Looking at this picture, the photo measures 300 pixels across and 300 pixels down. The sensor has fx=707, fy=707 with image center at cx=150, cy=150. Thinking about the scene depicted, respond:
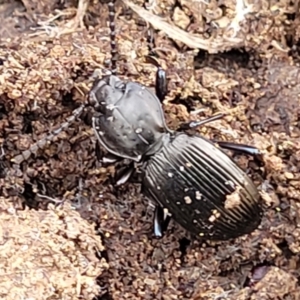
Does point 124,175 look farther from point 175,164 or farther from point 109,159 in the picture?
point 175,164

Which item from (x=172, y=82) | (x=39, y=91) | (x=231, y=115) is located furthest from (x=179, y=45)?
(x=39, y=91)

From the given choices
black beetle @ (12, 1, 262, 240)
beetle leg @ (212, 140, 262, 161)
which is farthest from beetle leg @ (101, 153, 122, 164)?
beetle leg @ (212, 140, 262, 161)

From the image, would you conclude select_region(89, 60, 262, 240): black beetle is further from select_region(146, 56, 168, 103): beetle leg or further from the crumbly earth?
the crumbly earth

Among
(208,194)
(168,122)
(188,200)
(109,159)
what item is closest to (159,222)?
(188,200)

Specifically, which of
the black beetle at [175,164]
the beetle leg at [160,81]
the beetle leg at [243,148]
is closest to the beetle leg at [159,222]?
the black beetle at [175,164]

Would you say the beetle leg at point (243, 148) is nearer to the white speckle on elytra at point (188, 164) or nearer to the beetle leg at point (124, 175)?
the white speckle on elytra at point (188, 164)

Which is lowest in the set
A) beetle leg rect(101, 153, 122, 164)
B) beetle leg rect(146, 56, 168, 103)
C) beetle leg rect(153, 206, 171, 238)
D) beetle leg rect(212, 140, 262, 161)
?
beetle leg rect(153, 206, 171, 238)

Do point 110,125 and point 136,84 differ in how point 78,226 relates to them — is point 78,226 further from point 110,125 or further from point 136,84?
point 136,84
